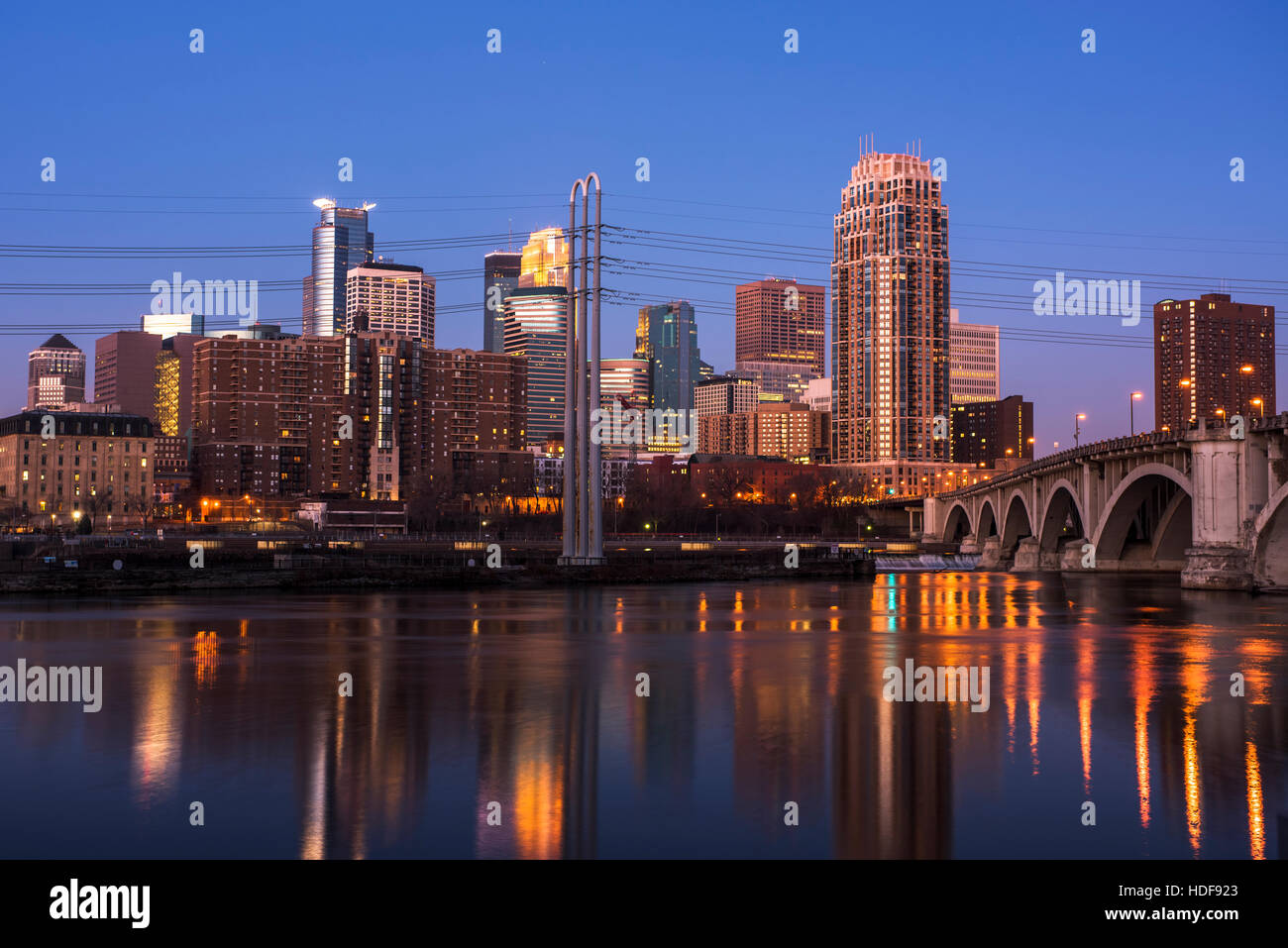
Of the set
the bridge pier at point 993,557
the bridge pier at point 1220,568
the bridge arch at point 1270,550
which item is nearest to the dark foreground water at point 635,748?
the bridge arch at point 1270,550

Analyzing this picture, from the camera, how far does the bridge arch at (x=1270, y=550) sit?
187ft

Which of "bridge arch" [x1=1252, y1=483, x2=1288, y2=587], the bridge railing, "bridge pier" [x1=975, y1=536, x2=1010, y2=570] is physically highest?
the bridge railing

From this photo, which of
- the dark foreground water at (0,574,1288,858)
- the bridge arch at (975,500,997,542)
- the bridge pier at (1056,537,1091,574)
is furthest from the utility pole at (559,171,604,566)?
the bridge arch at (975,500,997,542)

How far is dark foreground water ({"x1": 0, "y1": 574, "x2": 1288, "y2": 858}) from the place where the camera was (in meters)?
13.3

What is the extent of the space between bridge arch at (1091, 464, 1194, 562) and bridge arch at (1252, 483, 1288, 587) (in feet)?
58.5

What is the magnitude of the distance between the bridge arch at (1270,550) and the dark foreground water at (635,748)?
20.8m

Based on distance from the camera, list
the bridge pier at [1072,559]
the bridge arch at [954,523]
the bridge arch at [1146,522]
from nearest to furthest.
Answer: the bridge arch at [1146,522], the bridge pier at [1072,559], the bridge arch at [954,523]

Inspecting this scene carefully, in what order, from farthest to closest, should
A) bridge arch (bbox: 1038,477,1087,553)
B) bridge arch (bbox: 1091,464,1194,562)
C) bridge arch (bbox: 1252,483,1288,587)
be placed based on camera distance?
bridge arch (bbox: 1038,477,1087,553)
bridge arch (bbox: 1091,464,1194,562)
bridge arch (bbox: 1252,483,1288,587)

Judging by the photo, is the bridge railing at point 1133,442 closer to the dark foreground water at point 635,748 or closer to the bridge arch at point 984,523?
the bridge arch at point 984,523

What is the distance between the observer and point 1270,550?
58188 millimetres

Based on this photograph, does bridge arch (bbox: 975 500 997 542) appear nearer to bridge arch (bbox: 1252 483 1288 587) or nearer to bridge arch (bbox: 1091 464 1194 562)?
bridge arch (bbox: 1091 464 1194 562)

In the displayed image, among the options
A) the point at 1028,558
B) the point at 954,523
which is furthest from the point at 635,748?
the point at 954,523

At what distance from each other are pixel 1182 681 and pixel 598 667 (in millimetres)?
13275
